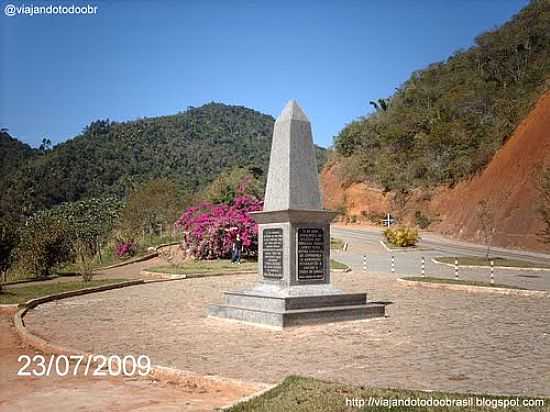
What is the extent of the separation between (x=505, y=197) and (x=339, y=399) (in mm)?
40061

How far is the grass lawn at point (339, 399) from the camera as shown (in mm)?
5801

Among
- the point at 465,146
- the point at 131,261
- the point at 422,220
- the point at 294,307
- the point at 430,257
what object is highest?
the point at 465,146

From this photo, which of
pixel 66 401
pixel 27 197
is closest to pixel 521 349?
pixel 66 401

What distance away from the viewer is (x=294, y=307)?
1210 cm

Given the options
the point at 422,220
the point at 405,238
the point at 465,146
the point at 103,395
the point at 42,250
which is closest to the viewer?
the point at 103,395

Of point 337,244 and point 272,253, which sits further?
point 337,244

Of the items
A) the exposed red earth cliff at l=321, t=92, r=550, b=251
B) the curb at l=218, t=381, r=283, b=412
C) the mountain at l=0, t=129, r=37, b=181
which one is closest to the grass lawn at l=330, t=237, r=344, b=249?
the exposed red earth cliff at l=321, t=92, r=550, b=251

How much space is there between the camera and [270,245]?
1314cm

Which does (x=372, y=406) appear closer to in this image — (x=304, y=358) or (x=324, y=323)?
(x=304, y=358)

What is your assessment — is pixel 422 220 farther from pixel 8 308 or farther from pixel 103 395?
pixel 103 395

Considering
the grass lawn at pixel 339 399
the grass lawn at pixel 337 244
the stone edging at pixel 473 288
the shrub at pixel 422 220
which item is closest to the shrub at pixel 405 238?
the grass lawn at pixel 337 244

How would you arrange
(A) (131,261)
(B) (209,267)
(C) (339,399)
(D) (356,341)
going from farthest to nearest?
1. (A) (131,261)
2. (B) (209,267)
3. (D) (356,341)
4. (C) (339,399)

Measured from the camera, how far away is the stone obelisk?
1242 cm

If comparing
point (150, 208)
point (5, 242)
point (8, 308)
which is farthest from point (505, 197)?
point (8, 308)
